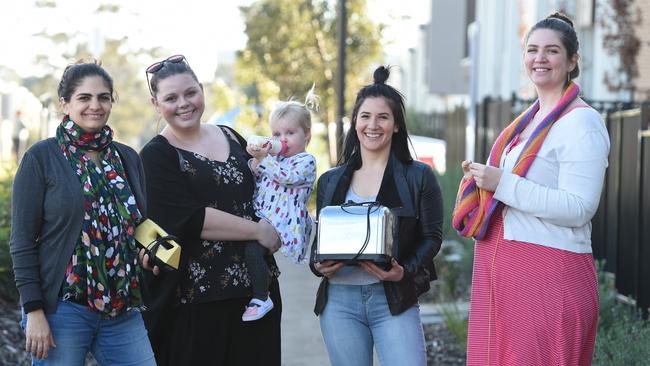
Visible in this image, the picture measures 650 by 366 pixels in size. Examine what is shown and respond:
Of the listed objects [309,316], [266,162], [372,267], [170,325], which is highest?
[266,162]

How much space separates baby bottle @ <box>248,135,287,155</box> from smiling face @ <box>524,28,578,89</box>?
4.27ft

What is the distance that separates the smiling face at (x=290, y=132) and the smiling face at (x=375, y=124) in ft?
1.51

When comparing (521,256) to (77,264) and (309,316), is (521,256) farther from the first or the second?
(309,316)

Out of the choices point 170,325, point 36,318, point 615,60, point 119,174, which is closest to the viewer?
point 36,318

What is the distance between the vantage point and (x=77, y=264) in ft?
13.5

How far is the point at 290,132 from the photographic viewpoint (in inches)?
199

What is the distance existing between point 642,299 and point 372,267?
146 inches

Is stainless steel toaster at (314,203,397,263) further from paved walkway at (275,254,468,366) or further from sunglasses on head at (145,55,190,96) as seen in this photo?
paved walkway at (275,254,468,366)

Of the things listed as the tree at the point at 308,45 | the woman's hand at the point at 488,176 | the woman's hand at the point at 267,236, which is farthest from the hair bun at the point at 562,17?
the tree at the point at 308,45

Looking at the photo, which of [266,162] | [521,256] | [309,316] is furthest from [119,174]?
[309,316]

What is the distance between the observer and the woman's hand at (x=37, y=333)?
4016 mm

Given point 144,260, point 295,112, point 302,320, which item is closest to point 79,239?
point 144,260

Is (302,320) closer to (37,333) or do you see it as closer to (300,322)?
(300,322)

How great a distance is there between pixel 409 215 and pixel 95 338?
4.72 ft
